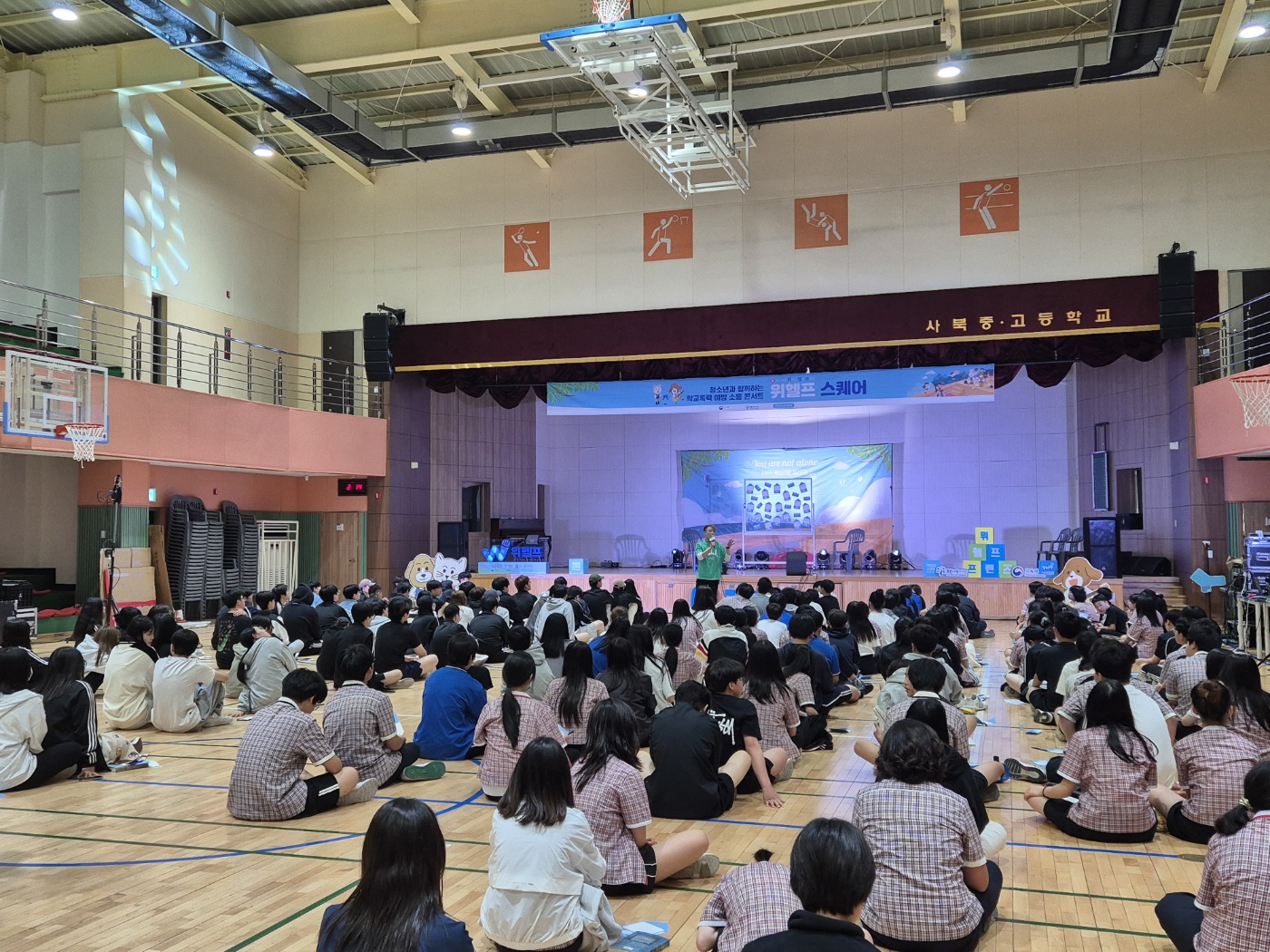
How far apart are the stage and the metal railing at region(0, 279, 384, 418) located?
4.12m

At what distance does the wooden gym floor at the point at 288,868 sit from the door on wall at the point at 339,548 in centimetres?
1112

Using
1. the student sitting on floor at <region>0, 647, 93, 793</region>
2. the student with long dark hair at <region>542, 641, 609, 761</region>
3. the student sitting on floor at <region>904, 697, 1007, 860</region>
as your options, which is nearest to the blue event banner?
the student with long dark hair at <region>542, 641, 609, 761</region>

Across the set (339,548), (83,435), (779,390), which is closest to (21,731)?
(83,435)

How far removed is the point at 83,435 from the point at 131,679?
16.8ft

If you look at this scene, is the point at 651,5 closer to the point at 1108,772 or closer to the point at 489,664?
the point at 489,664

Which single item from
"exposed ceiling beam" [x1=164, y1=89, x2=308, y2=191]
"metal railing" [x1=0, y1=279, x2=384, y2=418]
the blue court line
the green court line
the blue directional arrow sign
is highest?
"exposed ceiling beam" [x1=164, y1=89, x2=308, y2=191]

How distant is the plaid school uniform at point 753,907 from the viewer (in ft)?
8.24

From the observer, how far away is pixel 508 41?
1264 cm

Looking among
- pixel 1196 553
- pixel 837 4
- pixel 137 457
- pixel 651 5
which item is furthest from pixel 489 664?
pixel 1196 553

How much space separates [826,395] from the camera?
15578 millimetres

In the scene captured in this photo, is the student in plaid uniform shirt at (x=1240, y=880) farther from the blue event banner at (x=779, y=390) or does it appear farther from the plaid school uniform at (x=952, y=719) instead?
the blue event banner at (x=779, y=390)

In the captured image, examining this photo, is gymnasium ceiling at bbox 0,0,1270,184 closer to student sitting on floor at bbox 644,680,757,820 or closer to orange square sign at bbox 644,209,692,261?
orange square sign at bbox 644,209,692,261

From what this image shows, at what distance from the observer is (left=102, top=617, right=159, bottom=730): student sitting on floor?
750 centimetres

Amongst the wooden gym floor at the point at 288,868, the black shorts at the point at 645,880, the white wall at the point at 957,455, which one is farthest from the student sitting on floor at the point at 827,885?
the white wall at the point at 957,455
